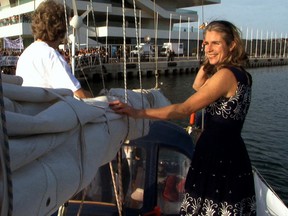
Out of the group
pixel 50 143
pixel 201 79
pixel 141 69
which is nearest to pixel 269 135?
pixel 201 79

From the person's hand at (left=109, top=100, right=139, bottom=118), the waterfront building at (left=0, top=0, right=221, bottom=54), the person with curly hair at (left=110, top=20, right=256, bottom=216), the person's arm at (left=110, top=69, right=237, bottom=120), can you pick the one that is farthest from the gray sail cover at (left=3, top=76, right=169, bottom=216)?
the waterfront building at (left=0, top=0, right=221, bottom=54)

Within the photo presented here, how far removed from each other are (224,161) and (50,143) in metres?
1.28

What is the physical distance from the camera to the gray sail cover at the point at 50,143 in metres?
1.21

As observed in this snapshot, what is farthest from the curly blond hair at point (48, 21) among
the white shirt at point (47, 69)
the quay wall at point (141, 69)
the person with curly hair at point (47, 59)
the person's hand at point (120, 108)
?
the quay wall at point (141, 69)

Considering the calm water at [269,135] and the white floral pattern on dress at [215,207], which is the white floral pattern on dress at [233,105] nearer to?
the white floral pattern on dress at [215,207]

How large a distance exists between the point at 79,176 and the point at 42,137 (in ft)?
0.96

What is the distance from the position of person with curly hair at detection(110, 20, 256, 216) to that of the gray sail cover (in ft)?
2.01

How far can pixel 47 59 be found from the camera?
8.67ft

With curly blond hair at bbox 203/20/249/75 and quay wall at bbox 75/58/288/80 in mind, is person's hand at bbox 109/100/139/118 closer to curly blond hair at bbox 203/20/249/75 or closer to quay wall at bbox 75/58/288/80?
curly blond hair at bbox 203/20/249/75

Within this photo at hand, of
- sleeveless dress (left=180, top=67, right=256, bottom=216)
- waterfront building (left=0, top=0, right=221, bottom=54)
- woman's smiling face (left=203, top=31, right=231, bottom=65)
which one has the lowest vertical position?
sleeveless dress (left=180, top=67, right=256, bottom=216)

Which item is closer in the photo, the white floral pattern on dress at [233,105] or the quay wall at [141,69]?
the white floral pattern on dress at [233,105]

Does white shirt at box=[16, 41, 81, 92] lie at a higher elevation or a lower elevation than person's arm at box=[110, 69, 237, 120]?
higher

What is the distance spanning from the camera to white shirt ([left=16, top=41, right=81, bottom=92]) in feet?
8.56

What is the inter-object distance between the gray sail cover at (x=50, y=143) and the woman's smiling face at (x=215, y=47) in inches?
30.1
